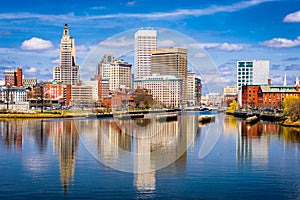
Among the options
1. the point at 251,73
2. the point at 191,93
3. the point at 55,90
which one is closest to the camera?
the point at 191,93

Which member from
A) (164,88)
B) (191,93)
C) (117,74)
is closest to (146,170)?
(164,88)

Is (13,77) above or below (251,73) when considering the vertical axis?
below

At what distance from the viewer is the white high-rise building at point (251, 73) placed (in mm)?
162500

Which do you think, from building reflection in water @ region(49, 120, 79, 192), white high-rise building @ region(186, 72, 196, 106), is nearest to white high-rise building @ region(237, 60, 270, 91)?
white high-rise building @ region(186, 72, 196, 106)

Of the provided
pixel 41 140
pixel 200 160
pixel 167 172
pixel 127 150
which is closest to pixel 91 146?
pixel 127 150

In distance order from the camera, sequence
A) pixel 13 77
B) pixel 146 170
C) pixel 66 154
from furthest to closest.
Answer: pixel 13 77 → pixel 66 154 → pixel 146 170

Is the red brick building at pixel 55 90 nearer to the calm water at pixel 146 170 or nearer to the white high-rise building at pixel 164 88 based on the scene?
the white high-rise building at pixel 164 88

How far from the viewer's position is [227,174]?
22.7 m

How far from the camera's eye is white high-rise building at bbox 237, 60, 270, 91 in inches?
6398

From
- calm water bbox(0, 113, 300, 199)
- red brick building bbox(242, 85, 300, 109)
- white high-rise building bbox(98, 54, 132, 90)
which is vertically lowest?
calm water bbox(0, 113, 300, 199)

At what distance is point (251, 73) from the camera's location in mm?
163375

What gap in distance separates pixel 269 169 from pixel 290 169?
3.61 feet

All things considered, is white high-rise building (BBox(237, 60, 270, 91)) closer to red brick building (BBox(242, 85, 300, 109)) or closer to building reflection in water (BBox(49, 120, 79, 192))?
red brick building (BBox(242, 85, 300, 109))

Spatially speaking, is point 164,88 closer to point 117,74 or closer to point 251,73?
point 117,74
